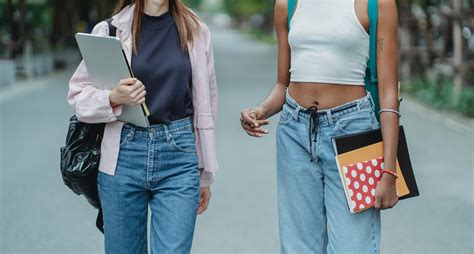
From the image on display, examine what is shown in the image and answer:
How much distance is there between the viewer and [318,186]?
331cm

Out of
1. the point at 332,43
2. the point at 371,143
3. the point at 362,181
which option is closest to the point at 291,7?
the point at 332,43

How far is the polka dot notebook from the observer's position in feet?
10.4

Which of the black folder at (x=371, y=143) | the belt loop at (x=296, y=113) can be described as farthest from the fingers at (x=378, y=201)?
the belt loop at (x=296, y=113)

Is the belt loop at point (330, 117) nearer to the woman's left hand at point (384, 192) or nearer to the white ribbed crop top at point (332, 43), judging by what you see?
the white ribbed crop top at point (332, 43)

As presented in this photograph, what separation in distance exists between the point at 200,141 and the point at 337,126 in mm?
589

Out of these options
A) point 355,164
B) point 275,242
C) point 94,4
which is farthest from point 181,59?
point 94,4

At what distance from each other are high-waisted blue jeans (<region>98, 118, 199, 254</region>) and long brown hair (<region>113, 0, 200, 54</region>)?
1.03 ft

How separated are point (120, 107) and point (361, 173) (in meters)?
0.92

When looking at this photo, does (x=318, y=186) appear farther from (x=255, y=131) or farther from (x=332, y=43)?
(x=332, y=43)

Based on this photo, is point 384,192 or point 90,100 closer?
point 384,192

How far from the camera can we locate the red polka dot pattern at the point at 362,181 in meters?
3.18

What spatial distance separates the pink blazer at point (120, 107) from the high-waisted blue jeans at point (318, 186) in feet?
1.00

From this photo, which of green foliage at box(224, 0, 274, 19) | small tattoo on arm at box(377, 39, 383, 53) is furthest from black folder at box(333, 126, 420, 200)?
green foliage at box(224, 0, 274, 19)

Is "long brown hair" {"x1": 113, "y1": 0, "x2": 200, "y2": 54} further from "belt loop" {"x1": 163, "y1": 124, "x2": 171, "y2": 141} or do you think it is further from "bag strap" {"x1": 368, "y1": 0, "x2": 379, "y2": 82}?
"bag strap" {"x1": 368, "y1": 0, "x2": 379, "y2": 82}
